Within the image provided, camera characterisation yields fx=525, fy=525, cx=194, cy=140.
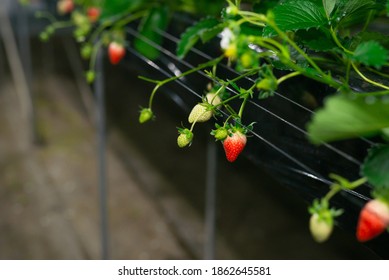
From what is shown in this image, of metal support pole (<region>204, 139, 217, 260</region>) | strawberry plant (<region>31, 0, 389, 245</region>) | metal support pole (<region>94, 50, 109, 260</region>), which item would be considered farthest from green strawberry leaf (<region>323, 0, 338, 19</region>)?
metal support pole (<region>94, 50, 109, 260</region>)

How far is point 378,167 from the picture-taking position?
307 mm

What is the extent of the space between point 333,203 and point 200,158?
1.73m

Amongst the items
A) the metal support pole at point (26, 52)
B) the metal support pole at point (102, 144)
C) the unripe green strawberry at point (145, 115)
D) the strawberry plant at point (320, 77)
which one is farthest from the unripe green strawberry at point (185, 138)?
the metal support pole at point (26, 52)

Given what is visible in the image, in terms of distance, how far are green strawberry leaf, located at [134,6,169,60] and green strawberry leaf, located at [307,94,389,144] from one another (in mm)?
621

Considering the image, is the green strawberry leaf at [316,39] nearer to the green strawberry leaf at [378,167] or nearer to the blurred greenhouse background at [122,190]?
the green strawberry leaf at [378,167]

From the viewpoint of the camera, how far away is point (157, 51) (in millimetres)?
856

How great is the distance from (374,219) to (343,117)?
8cm

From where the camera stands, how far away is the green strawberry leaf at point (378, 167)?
0.97 ft

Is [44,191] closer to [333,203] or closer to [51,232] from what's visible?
[51,232]

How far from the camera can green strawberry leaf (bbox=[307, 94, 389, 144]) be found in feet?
0.84

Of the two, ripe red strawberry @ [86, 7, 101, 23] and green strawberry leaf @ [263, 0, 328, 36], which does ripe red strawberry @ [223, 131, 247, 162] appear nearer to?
green strawberry leaf @ [263, 0, 328, 36]

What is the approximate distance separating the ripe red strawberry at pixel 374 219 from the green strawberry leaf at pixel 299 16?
0.16 meters

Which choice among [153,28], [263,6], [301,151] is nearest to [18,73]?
[153,28]

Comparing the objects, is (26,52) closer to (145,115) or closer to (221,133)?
(145,115)
